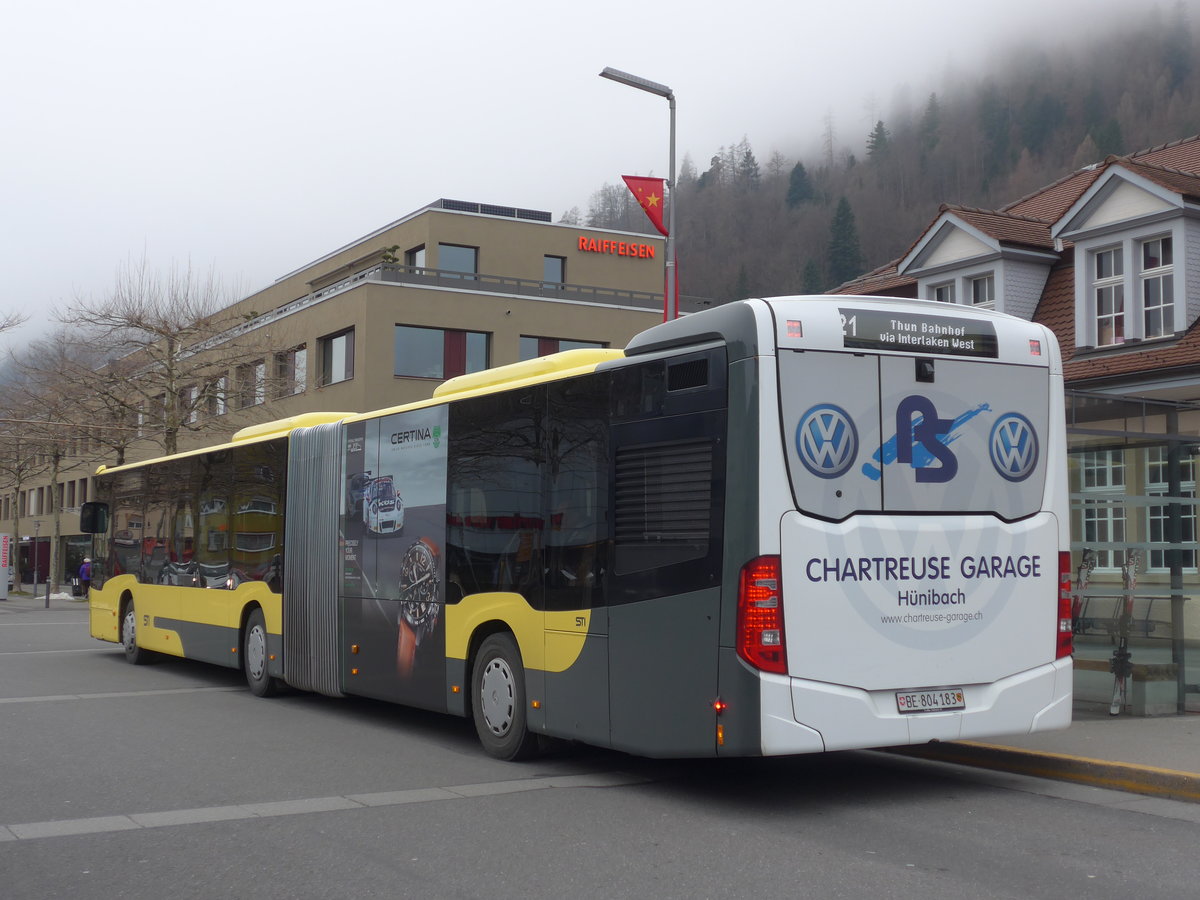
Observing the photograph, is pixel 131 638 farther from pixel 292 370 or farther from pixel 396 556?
pixel 292 370

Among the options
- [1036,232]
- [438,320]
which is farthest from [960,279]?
[438,320]

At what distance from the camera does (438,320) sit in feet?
141

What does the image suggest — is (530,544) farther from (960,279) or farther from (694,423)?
(960,279)

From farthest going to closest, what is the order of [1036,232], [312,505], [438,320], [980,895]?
[438,320] → [1036,232] → [312,505] → [980,895]

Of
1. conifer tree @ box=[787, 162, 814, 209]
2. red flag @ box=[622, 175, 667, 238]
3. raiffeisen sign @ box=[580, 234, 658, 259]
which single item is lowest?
red flag @ box=[622, 175, 667, 238]

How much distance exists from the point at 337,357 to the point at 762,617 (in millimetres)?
37520

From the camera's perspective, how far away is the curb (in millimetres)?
8281

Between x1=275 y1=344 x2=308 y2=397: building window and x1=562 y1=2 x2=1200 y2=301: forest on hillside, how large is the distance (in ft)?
63.4

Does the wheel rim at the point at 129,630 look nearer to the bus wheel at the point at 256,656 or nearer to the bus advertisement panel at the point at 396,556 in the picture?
the bus wheel at the point at 256,656

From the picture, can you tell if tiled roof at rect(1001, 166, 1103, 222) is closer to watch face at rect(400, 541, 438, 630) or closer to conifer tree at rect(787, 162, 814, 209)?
watch face at rect(400, 541, 438, 630)

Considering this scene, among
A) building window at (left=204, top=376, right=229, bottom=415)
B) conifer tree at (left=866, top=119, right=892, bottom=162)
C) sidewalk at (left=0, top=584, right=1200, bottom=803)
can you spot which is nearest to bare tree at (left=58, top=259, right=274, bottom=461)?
building window at (left=204, top=376, right=229, bottom=415)

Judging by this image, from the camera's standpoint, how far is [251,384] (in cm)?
4206

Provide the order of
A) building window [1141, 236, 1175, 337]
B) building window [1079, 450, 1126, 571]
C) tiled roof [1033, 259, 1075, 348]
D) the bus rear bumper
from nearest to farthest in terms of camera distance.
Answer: the bus rear bumper
building window [1079, 450, 1126, 571]
building window [1141, 236, 1175, 337]
tiled roof [1033, 259, 1075, 348]

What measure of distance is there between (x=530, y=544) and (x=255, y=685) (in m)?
6.34
